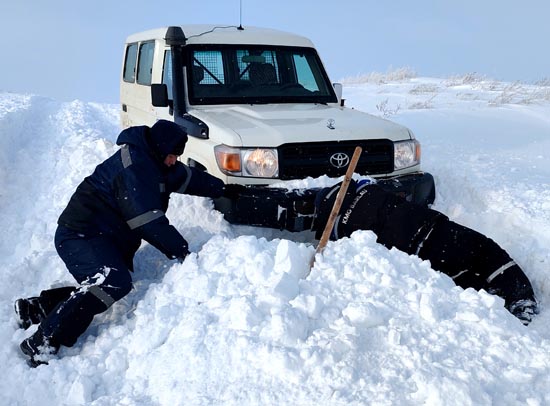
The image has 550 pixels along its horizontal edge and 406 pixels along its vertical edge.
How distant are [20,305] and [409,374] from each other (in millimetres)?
2573

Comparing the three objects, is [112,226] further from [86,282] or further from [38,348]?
[38,348]

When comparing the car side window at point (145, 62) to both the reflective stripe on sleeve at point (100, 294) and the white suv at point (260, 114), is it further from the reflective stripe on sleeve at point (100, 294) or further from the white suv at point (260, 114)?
the reflective stripe on sleeve at point (100, 294)

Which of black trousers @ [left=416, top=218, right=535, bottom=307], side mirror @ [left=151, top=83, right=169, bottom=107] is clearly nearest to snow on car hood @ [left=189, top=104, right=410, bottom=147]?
side mirror @ [left=151, top=83, right=169, bottom=107]

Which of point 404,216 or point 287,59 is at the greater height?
point 287,59

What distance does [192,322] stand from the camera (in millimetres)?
3018

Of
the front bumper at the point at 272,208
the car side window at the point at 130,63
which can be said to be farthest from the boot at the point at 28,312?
the car side window at the point at 130,63

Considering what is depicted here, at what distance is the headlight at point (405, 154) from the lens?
4.82 metres

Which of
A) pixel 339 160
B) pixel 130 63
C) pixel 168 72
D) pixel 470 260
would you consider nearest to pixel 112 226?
pixel 339 160

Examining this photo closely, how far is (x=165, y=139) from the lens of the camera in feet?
12.0

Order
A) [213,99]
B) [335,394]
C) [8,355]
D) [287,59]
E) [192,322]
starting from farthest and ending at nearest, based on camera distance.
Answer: [287,59] < [213,99] < [8,355] < [192,322] < [335,394]

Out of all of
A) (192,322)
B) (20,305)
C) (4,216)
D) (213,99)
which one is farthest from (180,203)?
(4,216)

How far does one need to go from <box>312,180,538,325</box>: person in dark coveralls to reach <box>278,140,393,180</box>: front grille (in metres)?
0.65

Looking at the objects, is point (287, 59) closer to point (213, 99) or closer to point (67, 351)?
point (213, 99)

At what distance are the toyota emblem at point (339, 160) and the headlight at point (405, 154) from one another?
549 millimetres
